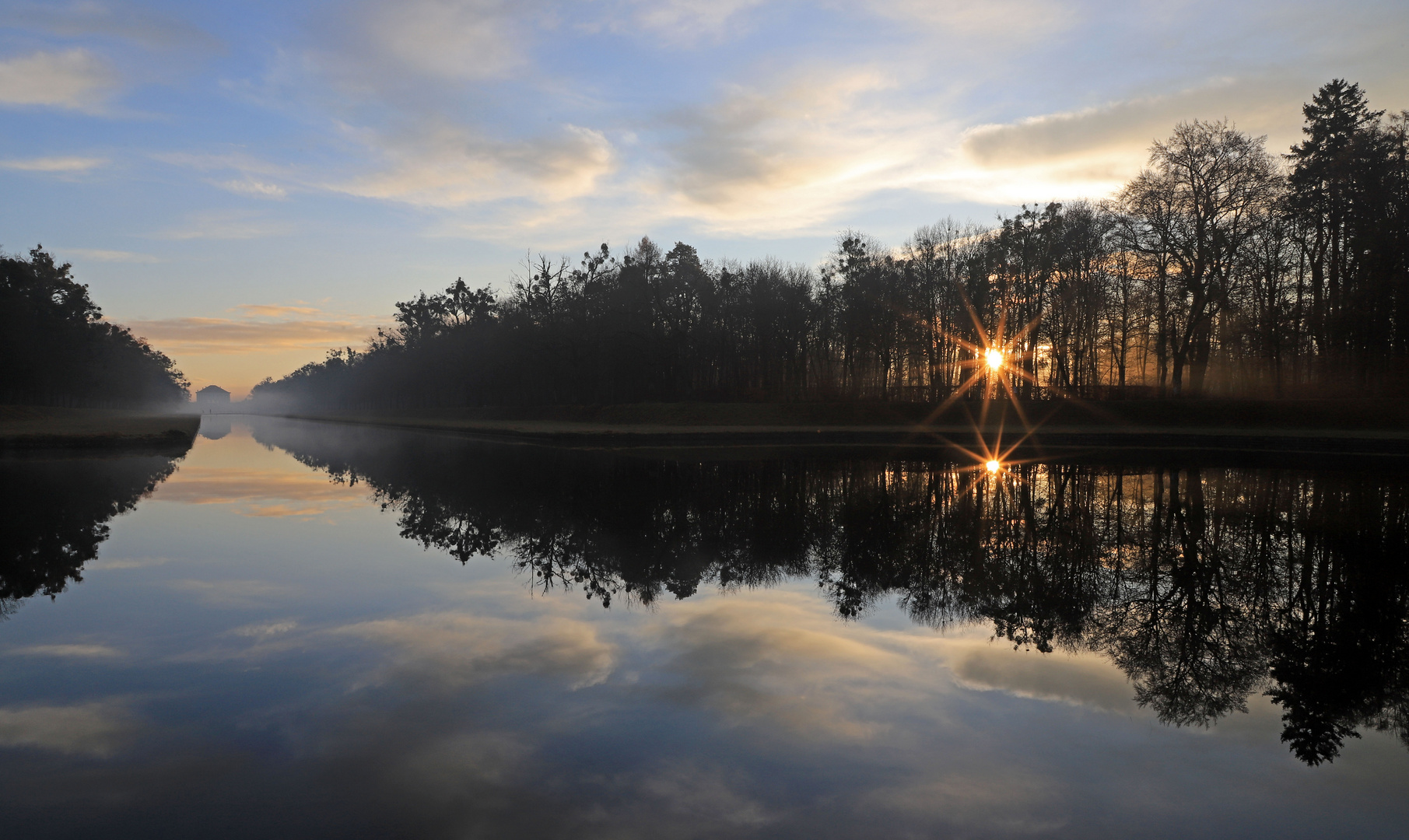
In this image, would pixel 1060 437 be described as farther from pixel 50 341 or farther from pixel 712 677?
pixel 50 341

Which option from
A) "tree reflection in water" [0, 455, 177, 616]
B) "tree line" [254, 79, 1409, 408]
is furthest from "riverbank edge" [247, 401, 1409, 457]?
"tree reflection in water" [0, 455, 177, 616]

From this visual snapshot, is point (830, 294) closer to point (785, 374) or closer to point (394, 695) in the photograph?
point (785, 374)

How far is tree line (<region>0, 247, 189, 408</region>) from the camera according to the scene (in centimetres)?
6275

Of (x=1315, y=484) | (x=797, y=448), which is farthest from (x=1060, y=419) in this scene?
(x=1315, y=484)

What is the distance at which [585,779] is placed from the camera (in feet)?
14.6

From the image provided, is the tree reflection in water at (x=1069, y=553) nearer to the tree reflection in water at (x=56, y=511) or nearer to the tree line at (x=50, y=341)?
the tree reflection in water at (x=56, y=511)

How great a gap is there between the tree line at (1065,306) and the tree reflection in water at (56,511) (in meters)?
41.3

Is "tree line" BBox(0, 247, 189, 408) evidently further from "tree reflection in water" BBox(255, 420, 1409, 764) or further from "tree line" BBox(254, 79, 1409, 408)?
"tree reflection in water" BBox(255, 420, 1409, 764)

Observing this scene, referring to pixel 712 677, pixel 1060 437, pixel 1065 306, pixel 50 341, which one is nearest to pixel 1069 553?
pixel 712 677

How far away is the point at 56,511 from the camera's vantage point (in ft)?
47.7

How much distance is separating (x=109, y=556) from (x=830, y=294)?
5551 centimetres

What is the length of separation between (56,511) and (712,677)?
48.8 ft

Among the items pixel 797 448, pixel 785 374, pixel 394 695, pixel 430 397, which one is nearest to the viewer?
pixel 394 695

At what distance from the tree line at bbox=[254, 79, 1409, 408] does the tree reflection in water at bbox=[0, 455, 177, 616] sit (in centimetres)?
4126
